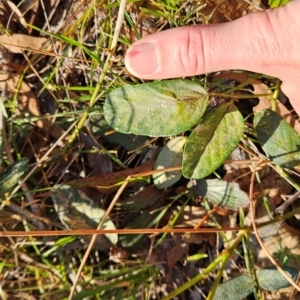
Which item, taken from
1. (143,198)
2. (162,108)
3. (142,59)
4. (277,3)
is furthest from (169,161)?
(277,3)

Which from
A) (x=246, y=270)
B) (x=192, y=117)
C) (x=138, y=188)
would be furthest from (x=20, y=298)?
(x=192, y=117)

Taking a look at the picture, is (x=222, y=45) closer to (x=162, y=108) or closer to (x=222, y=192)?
(x=162, y=108)

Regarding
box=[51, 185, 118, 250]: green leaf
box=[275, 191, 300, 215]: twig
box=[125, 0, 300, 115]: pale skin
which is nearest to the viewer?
box=[125, 0, 300, 115]: pale skin

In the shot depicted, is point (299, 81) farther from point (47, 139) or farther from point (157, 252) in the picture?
point (47, 139)

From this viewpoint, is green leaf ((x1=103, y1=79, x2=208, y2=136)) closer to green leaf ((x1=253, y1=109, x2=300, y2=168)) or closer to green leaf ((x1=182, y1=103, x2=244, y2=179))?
green leaf ((x1=182, y1=103, x2=244, y2=179))

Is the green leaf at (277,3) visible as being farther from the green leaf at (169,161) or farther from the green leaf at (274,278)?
the green leaf at (274,278)

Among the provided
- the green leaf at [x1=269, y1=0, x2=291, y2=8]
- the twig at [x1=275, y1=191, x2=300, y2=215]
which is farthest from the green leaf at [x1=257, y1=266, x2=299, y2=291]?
the green leaf at [x1=269, y1=0, x2=291, y2=8]
